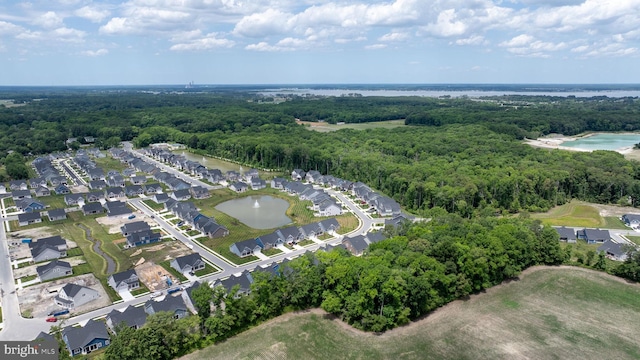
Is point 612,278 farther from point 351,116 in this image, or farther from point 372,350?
point 351,116

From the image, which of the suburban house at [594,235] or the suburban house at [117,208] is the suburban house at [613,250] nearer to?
the suburban house at [594,235]

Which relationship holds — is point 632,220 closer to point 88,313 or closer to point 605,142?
point 88,313

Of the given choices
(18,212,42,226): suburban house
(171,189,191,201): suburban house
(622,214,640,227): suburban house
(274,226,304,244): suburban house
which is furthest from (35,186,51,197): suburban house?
(622,214,640,227): suburban house

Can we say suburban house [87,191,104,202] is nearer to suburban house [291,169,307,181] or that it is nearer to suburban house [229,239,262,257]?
suburban house [229,239,262,257]

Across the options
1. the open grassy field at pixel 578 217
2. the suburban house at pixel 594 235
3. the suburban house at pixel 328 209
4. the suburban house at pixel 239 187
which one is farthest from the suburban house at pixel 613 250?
the suburban house at pixel 239 187

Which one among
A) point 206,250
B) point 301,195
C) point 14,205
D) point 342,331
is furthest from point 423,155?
point 14,205

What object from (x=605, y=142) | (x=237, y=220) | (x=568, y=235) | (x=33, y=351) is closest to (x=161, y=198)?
(x=237, y=220)
